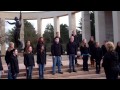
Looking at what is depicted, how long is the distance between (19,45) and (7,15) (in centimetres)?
1560

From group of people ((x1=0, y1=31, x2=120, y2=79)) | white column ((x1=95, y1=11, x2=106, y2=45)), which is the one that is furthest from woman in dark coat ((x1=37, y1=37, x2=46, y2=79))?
white column ((x1=95, y1=11, x2=106, y2=45))

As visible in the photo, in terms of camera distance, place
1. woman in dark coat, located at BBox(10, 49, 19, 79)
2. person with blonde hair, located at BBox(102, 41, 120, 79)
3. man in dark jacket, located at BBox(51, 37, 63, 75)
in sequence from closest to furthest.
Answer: person with blonde hair, located at BBox(102, 41, 120, 79), woman in dark coat, located at BBox(10, 49, 19, 79), man in dark jacket, located at BBox(51, 37, 63, 75)

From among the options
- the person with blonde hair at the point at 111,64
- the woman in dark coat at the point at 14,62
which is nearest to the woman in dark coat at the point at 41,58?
the woman in dark coat at the point at 14,62

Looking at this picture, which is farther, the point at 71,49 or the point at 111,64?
the point at 71,49

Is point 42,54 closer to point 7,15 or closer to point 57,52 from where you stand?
point 57,52

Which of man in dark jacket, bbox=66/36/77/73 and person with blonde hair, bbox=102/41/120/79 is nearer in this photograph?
person with blonde hair, bbox=102/41/120/79

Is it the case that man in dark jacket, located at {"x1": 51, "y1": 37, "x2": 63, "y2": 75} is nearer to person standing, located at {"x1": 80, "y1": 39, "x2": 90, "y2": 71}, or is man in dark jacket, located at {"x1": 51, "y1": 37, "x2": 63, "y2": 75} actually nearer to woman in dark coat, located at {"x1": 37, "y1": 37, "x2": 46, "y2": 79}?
woman in dark coat, located at {"x1": 37, "y1": 37, "x2": 46, "y2": 79}

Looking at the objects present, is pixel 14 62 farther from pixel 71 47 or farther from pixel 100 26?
pixel 100 26

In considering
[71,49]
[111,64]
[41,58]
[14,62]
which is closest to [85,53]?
[71,49]

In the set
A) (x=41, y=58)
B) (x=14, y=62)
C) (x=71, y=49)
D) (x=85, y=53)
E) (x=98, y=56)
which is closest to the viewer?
(x=14, y=62)

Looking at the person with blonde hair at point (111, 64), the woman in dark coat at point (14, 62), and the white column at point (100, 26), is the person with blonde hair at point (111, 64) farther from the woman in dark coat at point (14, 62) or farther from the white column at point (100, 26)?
the white column at point (100, 26)

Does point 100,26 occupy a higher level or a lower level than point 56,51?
higher

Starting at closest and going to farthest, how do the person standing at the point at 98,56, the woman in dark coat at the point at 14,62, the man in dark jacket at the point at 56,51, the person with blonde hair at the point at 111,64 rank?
the person with blonde hair at the point at 111,64 < the woman in dark coat at the point at 14,62 < the man in dark jacket at the point at 56,51 < the person standing at the point at 98,56
